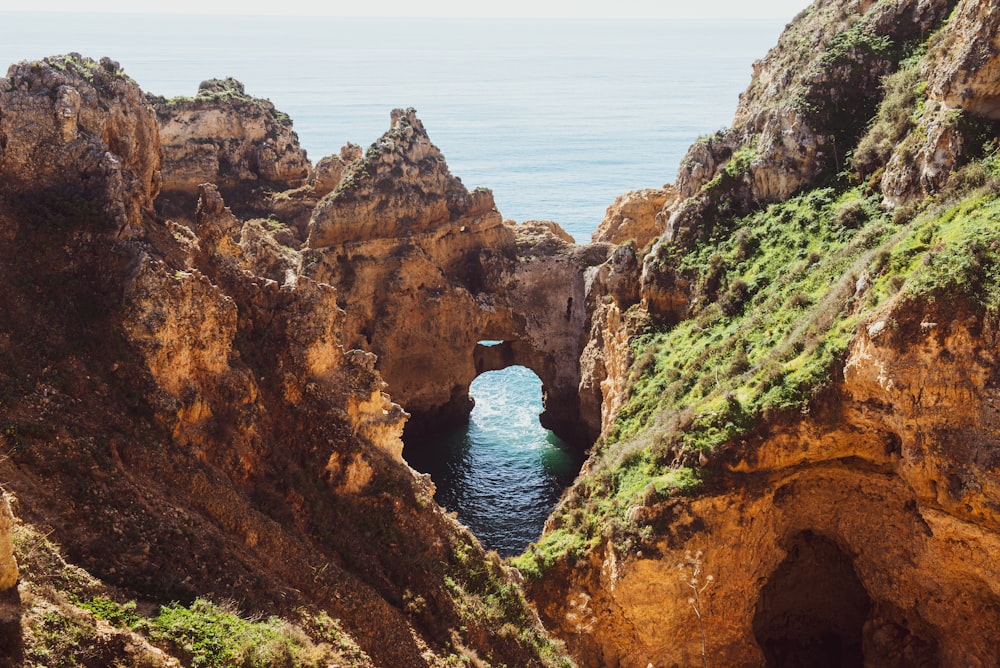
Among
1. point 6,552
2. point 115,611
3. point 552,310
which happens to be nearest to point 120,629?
point 115,611

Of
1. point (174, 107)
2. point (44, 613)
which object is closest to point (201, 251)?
point (44, 613)

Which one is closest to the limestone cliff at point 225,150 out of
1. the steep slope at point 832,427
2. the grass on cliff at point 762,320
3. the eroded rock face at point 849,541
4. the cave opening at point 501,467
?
the cave opening at point 501,467

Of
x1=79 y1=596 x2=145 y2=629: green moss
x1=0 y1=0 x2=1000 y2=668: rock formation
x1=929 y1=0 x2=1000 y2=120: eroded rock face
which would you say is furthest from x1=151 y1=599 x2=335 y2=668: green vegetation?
x1=929 y1=0 x2=1000 y2=120: eroded rock face

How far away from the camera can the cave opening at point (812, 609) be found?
24922 millimetres

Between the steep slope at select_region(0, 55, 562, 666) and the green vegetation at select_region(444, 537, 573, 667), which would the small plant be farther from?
the steep slope at select_region(0, 55, 562, 666)

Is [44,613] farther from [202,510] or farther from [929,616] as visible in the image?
[929,616]

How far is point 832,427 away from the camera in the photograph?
2091 cm

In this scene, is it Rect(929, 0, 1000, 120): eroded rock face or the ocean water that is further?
the ocean water

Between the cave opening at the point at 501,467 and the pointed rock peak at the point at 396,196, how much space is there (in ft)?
39.4

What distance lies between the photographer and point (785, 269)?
28.9 m

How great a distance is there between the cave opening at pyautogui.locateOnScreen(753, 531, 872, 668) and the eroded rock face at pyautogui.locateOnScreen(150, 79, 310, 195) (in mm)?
35564

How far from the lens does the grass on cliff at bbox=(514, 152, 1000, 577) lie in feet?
67.7

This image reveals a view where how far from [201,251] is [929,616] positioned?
67.8ft

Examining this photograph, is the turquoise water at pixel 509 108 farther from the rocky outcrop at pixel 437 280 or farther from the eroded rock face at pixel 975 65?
the eroded rock face at pixel 975 65
